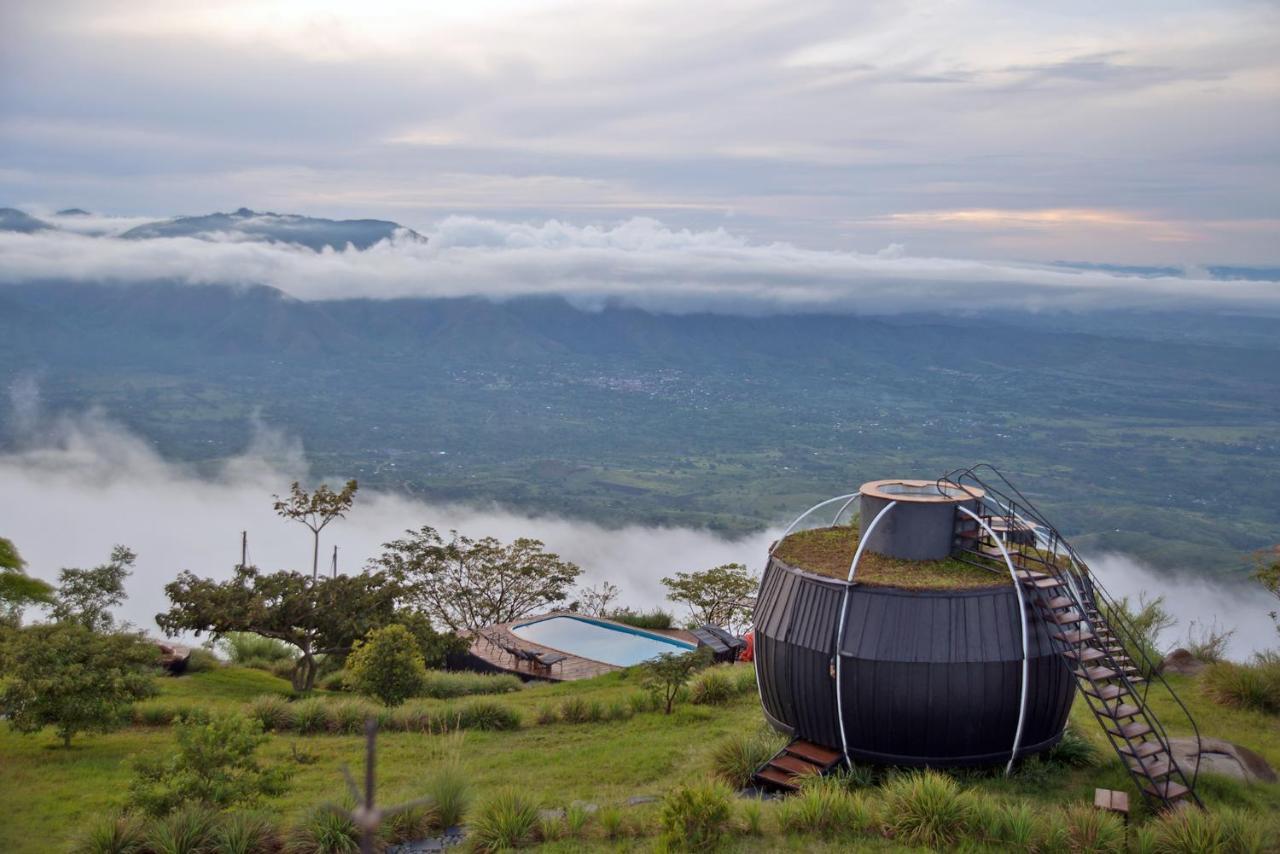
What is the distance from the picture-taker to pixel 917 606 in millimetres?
15547

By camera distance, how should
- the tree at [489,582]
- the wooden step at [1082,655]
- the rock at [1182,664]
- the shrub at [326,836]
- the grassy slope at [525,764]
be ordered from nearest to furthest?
1. the shrub at [326,836]
2. the wooden step at [1082,655]
3. the grassy slope at [525,764]
4. the rock at [1182,664]
5. the tree at [489,582]

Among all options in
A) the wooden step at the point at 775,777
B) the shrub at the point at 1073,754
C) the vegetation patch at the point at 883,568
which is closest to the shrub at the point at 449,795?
the wooden step at the point at 775,777

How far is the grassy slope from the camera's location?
604 inches

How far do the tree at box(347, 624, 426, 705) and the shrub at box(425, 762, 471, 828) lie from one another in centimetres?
676

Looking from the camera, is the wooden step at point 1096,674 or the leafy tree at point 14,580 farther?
the leafy tree at point 14,580

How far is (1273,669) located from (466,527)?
11355 cm

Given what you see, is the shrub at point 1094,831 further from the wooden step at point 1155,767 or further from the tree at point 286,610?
the tree at point 286,610

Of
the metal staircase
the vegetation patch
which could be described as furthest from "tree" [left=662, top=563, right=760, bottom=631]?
the metal staircase

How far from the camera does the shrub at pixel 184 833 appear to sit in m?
12.5

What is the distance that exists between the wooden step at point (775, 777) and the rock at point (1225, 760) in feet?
21.4

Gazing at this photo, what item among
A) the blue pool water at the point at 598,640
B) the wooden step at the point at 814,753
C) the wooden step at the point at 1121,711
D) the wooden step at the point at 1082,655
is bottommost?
the blue pool water at the point at 598,640

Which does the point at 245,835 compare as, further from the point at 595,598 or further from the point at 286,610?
the point at 595,598

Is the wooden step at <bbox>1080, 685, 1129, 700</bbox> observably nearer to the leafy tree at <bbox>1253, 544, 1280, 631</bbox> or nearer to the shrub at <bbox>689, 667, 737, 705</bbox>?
the shrub at <bbox>689, 667, 737, 705</bbox>

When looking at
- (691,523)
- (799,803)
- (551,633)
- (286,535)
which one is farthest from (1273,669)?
(286,535)
